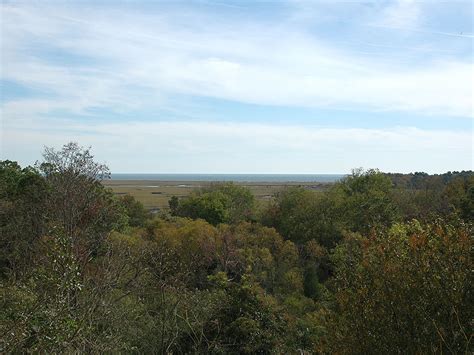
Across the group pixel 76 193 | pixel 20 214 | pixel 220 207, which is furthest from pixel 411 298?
pixel 220 207

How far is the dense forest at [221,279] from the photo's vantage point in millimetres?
7824

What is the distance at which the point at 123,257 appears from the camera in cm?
1456

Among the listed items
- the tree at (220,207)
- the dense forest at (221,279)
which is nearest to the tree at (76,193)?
the dense forest at (221,279)

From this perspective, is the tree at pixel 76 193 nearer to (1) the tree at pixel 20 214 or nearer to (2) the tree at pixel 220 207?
(1) the tree at pixel 20 214

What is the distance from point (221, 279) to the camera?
1800 cm

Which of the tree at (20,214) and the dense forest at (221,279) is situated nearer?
the dense forest at (221,279)

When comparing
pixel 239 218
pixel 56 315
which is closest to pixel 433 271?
pixel 56 315

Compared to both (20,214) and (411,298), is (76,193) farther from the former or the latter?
(411,298)

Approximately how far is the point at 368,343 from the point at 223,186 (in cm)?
4882

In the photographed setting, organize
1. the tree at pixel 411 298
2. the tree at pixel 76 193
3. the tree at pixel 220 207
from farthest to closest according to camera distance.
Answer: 1. the tree at pixel 220 207
2. the tree at pixel 76 193
3. the tree at pixel 411 298

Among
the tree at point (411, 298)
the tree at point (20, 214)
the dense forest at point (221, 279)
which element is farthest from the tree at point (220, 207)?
the tree at point (411, 298)

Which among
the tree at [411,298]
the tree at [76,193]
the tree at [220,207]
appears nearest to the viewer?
the tree at [411,298]

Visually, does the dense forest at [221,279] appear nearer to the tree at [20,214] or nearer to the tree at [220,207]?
the tree at [20,214]

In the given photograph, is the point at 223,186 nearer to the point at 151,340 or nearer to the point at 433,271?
the point at 151,340
